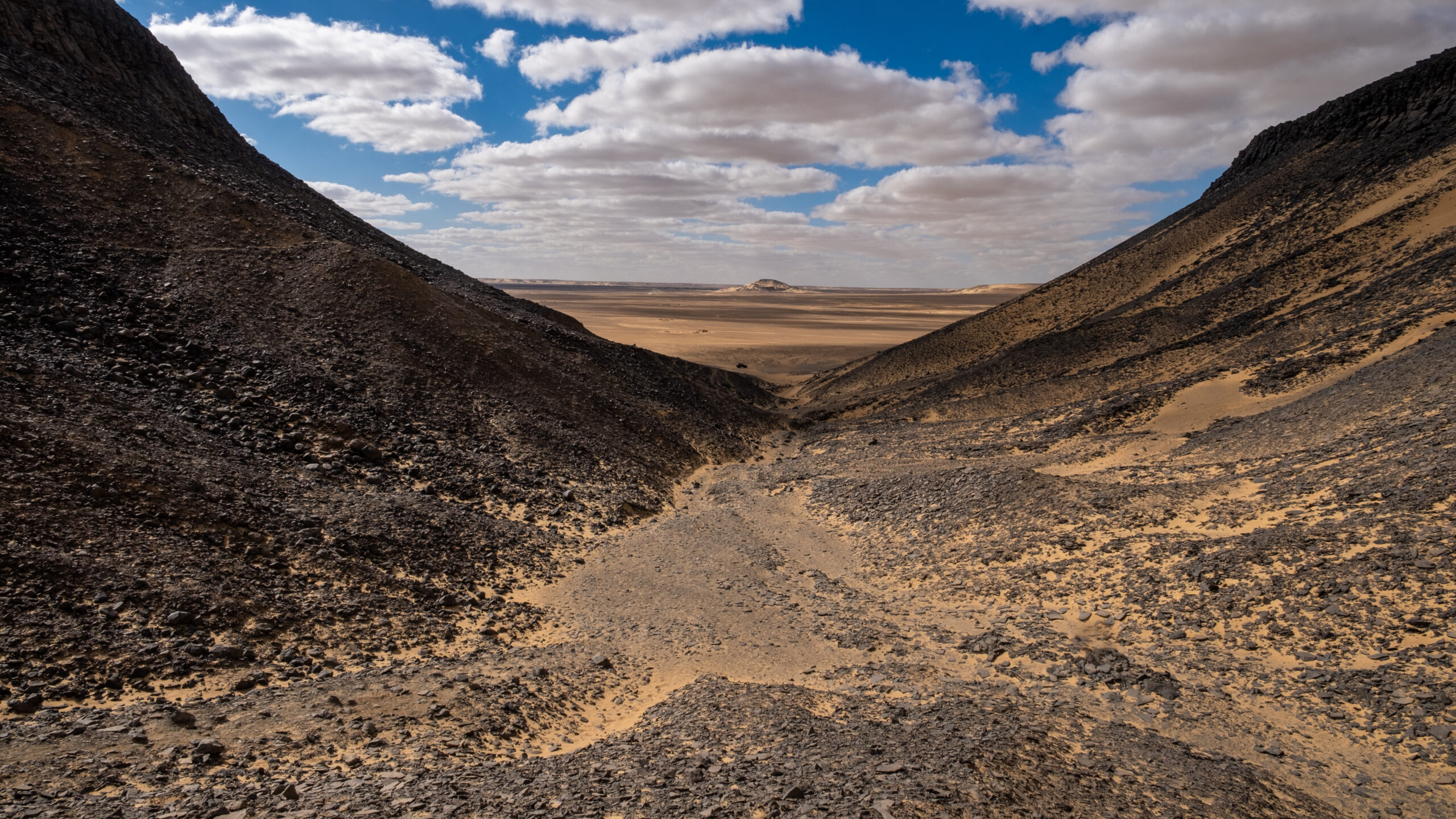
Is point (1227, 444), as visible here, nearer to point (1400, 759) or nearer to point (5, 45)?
point (1400, 759)

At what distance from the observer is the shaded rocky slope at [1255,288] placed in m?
20.5

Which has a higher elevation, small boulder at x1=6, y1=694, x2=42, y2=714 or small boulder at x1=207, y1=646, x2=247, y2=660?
small boulder at x1=6, y1=694, x2=42, y2=714

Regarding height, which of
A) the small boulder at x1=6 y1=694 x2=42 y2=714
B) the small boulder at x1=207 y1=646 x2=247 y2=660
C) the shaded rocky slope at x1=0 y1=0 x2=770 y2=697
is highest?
the shaded rocky slope at x1=0 y1=0 x2=770 y2=697

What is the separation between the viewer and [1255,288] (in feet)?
83.1

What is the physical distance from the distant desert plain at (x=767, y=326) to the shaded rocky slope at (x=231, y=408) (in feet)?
86.8

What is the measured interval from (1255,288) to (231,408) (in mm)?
29112

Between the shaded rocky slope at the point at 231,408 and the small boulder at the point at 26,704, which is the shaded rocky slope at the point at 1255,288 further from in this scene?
the small boulder at the point at 26,704

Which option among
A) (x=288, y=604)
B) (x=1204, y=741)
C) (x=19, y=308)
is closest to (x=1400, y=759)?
(x=1204, y=741)

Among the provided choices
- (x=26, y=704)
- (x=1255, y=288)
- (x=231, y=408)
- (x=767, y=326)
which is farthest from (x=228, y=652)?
(x=767, y=326)

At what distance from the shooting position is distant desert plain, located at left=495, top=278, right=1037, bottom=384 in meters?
56.9

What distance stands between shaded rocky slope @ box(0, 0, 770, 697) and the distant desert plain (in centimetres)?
2645

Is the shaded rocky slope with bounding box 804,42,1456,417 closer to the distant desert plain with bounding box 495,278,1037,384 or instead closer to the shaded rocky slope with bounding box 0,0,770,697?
the shaded rocky slope with bounding box 0,0,770,697

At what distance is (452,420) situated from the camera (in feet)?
52.1

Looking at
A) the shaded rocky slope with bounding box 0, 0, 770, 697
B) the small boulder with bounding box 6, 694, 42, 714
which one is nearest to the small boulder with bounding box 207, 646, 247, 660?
the shaded rocky slope with bounding box 0, 0, 770, 697
